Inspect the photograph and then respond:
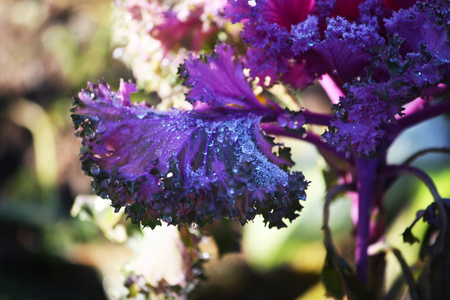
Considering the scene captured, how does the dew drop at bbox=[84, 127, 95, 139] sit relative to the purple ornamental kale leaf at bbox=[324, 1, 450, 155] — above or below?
above

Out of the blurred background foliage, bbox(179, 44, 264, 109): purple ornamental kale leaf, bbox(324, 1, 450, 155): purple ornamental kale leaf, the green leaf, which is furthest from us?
the blurred background foliage

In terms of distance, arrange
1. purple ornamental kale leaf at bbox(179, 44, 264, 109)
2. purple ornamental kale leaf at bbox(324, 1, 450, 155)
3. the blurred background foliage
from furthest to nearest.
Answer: the blurred background foliage → purple ornamental kale leaf at bbox(179, 44, 264, 109) → purple ornamental kale leaf at bbox(324, 1, 450, 155)

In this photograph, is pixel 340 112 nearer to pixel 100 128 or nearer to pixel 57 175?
pixel 100 128

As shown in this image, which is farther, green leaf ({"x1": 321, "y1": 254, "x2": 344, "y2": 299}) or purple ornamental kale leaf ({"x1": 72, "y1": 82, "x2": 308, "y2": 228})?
green leaf ({"x1": 321, "y1": 254, "x2": 344, "y2": 299})

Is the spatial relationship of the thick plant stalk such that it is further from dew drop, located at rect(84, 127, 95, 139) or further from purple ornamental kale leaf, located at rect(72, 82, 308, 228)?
dew drop, located at rect(84, 127, 95, 139)

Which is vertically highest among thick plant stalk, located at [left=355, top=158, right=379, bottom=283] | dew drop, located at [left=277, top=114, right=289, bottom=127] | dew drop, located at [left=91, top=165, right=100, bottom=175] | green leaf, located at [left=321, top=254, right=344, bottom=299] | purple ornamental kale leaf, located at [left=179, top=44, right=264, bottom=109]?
purple ornamental kale leaf, located at [left=179, top=44, right=264, bottom=109]

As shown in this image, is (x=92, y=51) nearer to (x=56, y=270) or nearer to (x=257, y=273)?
(x=56, y=270)

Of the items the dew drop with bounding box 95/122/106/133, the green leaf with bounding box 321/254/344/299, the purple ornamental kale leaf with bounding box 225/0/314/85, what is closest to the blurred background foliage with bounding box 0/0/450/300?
the green leaf with bounding box 321/254/344/299

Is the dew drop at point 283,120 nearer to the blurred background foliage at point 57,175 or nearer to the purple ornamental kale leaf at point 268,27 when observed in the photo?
the purple ornamental kale leaf at point 268,27
